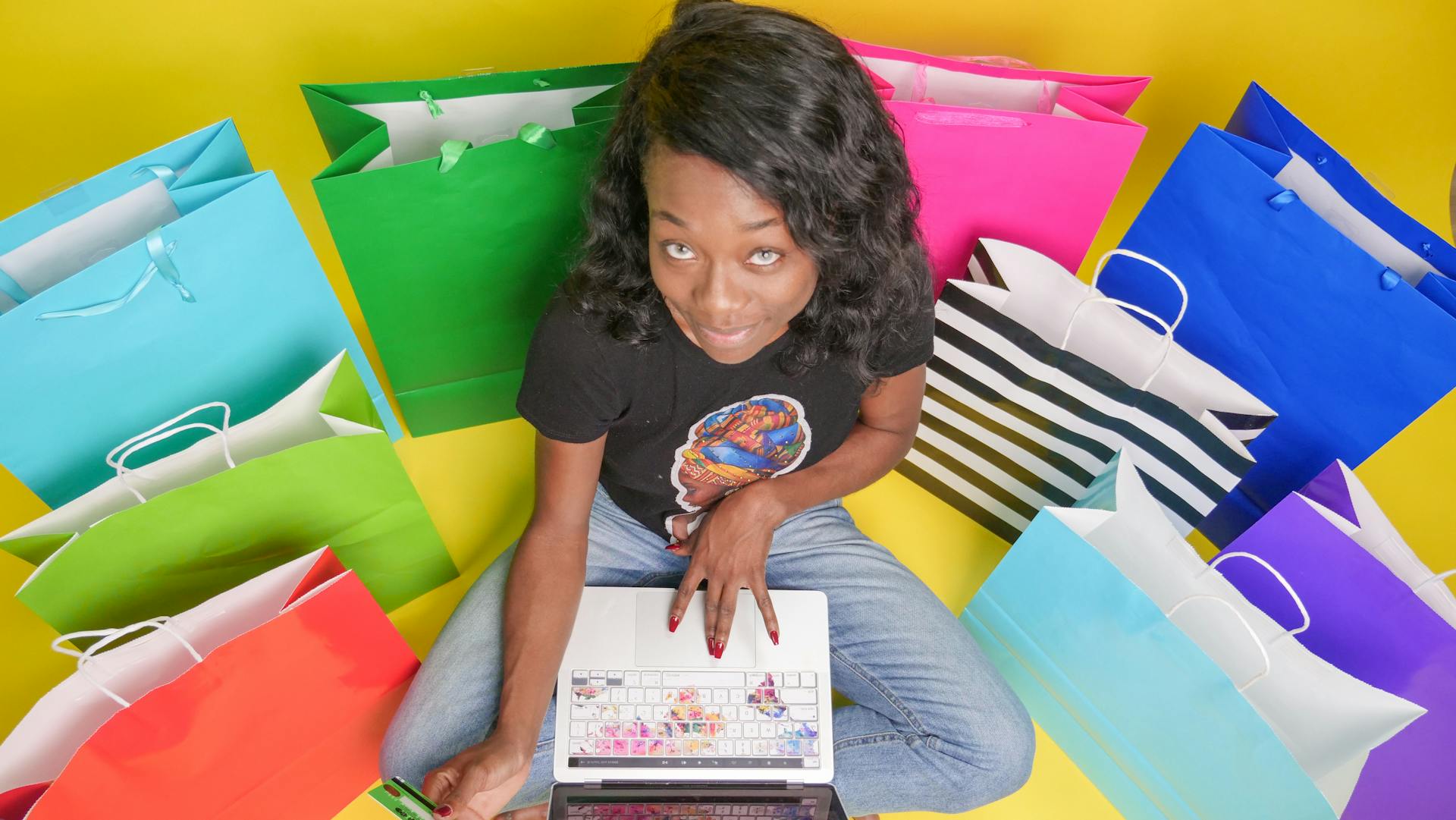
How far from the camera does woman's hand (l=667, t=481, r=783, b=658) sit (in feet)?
4.00

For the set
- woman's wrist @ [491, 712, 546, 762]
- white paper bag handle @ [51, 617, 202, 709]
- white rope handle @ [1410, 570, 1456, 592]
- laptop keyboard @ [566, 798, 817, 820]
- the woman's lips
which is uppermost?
the woman's lips

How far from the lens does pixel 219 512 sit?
1.09 meters

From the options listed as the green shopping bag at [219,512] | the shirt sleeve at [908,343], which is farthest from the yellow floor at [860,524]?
the shirt sleeve at [908,343]

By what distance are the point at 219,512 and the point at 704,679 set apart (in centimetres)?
60

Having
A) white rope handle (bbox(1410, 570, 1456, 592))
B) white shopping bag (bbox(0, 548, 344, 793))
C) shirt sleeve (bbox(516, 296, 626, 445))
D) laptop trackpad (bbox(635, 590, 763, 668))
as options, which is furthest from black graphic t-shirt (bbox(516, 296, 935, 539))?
white rope handle (bbox(1410, 570, 1456, 592))

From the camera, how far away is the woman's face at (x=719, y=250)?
0.86 metres

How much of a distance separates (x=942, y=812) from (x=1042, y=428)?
56cm

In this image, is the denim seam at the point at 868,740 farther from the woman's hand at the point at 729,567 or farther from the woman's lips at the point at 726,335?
the woman's lips at the point at 726,335

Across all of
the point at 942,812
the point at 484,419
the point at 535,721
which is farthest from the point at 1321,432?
the point at 484,419

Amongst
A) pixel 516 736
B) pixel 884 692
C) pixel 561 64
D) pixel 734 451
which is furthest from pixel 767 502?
pixel 561 64

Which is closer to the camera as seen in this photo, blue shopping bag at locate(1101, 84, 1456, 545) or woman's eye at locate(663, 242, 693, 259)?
woman's eye at locate(663, 242, 693, 259)

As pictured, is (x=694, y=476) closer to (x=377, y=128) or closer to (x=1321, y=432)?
(x=377, y=128)

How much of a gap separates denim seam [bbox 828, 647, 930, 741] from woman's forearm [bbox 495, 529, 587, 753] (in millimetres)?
360

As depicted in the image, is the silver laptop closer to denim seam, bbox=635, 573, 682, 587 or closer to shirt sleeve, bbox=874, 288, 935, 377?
denim seam, bbox=635, 573, 682, 587
